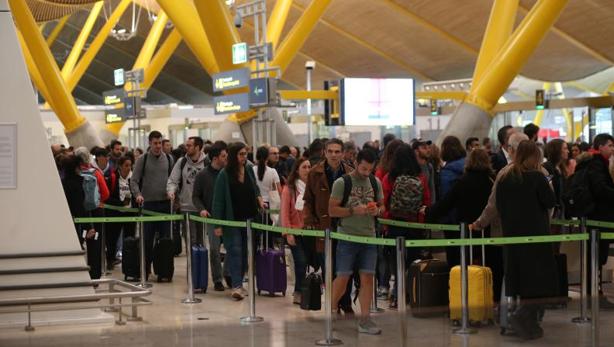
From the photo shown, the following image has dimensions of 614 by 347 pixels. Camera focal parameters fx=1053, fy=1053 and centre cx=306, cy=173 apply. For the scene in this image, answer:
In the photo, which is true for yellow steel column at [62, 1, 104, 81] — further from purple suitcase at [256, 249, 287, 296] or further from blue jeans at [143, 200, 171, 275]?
purple suitcase at [256, 249, 287, 296]

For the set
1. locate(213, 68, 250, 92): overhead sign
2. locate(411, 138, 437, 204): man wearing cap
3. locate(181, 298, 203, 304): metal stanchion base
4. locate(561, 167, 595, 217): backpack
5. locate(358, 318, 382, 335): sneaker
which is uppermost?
locate(213, 68, 250, 92): overhead sign

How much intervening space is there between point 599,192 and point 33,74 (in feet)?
106

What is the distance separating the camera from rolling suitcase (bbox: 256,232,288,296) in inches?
460

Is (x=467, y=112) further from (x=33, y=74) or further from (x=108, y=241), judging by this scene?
(x=33, y=74)

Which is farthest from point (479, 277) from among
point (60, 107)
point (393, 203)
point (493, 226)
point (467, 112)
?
point (60, 107)

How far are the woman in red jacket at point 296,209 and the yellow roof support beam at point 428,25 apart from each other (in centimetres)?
3218

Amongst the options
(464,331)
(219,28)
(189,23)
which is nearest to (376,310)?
(464,331)

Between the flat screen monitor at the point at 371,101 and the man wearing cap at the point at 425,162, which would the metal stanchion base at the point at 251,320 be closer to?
the man wearing cap at the point at 425,162

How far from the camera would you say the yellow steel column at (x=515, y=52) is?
75.4 feet

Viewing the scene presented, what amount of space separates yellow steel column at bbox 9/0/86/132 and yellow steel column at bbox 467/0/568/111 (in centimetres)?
1402

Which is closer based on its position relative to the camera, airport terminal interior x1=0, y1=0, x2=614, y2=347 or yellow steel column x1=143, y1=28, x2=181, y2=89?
airport terminal interior x1=0, y1=0, x2=614, y2=347

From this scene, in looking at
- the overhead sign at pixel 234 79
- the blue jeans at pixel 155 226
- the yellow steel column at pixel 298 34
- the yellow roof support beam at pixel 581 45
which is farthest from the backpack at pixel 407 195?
the yellow roof support beam at pixel 581 45

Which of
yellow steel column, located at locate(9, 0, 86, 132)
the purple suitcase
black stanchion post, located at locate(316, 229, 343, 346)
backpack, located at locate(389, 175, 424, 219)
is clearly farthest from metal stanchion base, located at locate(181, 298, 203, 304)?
yellow steel column, located at locate(9, 0, 86, 132)

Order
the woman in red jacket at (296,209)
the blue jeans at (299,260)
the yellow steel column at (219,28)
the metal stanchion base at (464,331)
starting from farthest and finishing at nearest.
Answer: the yellow steel column at (219,28) → the blue jeans at (299,260) → the woman in red jacket at (296,209) → the metal stanchion base at (464,331)
